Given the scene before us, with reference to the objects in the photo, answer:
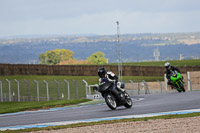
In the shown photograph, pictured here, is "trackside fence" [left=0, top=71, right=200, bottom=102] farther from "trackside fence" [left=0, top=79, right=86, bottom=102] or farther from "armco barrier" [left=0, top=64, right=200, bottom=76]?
"armco barrier" [left=0, top=64, right=200, bottom=76]

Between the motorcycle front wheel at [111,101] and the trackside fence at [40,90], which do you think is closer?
the motorcycle front wheel at [111,101]

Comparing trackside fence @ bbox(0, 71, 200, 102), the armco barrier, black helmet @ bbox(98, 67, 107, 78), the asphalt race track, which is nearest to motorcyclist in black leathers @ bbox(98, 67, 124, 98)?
black helmet @ bbox(98, 67, 107, 78)

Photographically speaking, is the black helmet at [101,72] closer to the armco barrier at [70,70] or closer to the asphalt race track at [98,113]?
the asphalt race track at [98,113]

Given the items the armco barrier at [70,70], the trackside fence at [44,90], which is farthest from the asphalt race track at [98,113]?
the armco barrier at [70,70]

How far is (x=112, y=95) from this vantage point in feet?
64.5

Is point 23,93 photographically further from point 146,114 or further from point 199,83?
point 146,114

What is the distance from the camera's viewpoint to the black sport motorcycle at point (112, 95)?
63.7 feet

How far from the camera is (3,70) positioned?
3600 inches

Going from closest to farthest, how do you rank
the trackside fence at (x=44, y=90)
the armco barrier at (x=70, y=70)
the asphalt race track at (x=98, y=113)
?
the asphalt race track at (x=98, y=113)
the trackside fence at (x=44, y=90)
the armco barrier at (x=70, y=70)

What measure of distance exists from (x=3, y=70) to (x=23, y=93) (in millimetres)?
50261

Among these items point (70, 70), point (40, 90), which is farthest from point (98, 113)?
point (70, 70)

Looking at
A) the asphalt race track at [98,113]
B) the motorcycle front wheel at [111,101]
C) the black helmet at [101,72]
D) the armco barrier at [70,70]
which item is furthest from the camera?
the armco barrier at [70,70]

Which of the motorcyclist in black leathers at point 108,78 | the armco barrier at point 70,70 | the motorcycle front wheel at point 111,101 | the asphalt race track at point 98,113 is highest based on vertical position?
the armco barrier at point 70,70

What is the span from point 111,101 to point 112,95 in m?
0.27
